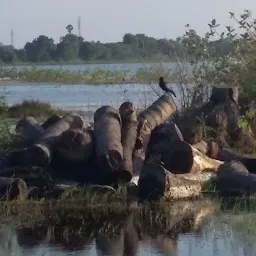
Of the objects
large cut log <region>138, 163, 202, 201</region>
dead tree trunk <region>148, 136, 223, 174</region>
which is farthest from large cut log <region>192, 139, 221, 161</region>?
large cut log <region>138, 163, 202, 201</region>

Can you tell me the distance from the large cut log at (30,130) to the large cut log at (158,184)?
3.08 meters

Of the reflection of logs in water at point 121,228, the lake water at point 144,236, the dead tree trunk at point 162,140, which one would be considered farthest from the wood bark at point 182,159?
the lake water at point 144,236

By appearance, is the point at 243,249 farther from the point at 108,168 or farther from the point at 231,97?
the point at 231,97

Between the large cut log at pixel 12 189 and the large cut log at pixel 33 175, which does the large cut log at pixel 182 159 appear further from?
the large cut log at pixel 12 189

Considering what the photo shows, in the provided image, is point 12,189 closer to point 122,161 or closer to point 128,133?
point 122,161

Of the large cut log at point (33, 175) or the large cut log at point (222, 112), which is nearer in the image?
the large cut log at point (33, 175)

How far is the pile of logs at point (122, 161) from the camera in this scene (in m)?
13.9

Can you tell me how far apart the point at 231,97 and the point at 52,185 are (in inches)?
247

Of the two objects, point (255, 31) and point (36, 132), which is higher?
point (255, 31)

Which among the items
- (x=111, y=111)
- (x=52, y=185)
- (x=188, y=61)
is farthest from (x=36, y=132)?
(x=188, y=61)

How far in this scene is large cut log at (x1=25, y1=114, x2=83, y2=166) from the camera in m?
14.5

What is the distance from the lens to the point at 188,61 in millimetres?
22391

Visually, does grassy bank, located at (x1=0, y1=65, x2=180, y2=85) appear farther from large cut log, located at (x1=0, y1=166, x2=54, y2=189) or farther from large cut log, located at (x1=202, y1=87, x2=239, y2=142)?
large cut log, located at (x1=0, y1=166, x2=54, y2=189)

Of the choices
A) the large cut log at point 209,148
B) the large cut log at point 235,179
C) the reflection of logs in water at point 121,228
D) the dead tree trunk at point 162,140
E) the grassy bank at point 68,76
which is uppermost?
the dead tree trunk at point 162,140
